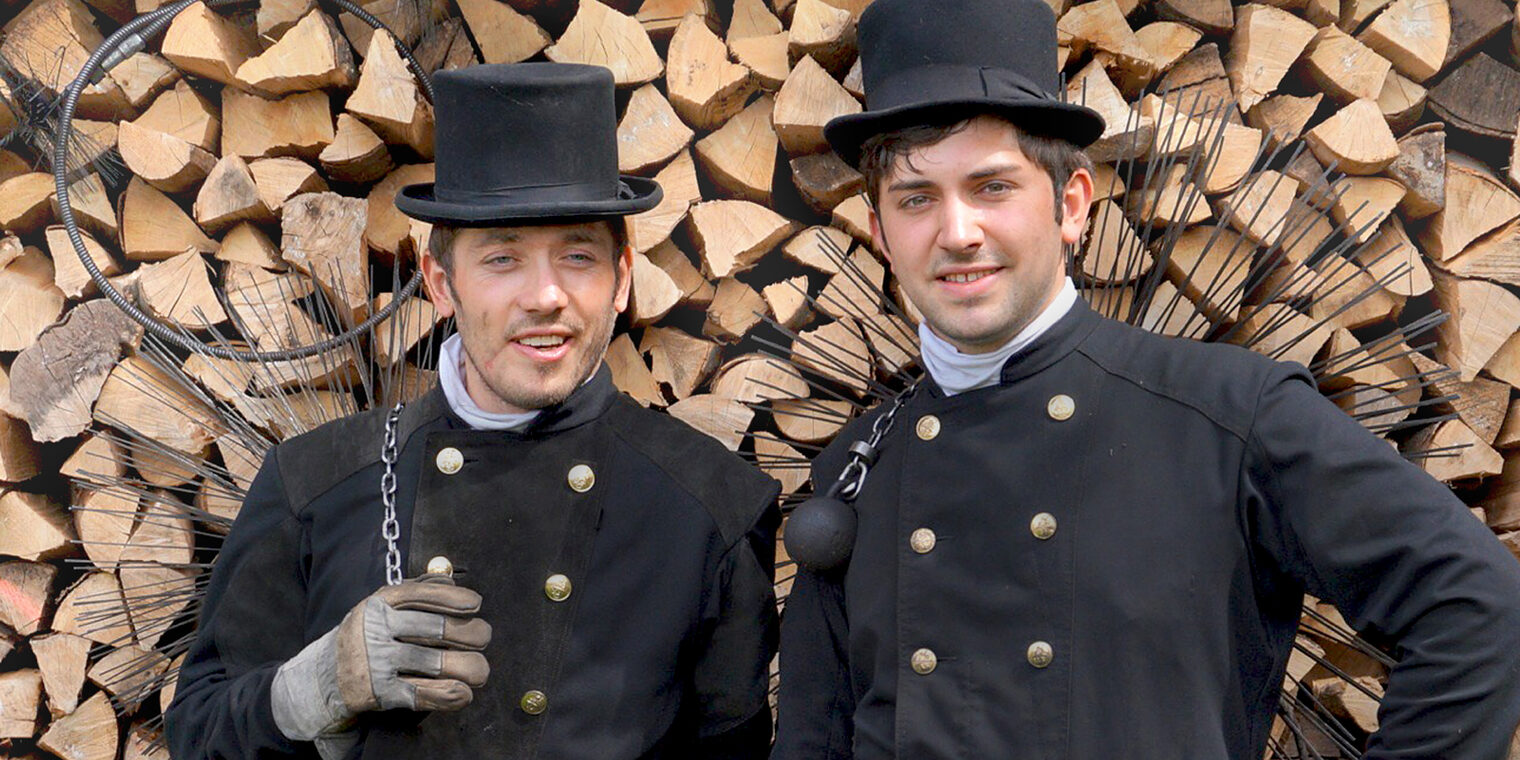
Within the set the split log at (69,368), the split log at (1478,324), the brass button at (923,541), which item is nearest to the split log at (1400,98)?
the split log at (1478,324)

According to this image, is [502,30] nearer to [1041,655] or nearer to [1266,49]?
[1266,49]

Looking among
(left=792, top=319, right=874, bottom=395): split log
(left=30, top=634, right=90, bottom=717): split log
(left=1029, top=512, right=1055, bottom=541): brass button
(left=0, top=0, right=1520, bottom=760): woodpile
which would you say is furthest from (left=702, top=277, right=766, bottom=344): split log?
(left=30, top=634, right=90, bottom=717): split log

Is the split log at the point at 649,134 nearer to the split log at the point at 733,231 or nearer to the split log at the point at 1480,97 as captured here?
the split log at the point at 733,231

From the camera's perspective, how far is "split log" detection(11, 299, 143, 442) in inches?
110

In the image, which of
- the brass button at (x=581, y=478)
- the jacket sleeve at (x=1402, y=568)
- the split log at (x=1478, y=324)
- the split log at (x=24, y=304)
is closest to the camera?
the jacket sleeve at (x=1402, y=568)

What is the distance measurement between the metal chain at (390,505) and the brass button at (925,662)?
0.80m

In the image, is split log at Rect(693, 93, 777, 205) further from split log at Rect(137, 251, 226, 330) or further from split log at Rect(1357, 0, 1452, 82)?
split log at Rect(1357, 0, 1452, 82)

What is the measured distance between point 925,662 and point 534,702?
0.62 m

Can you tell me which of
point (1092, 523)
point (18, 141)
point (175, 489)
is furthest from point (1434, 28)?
point (18, 141)

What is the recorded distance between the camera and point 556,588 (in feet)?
6.95

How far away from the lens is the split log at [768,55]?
268cm

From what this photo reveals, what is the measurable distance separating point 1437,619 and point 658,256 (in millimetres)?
1649

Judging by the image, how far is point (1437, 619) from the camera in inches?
63.2

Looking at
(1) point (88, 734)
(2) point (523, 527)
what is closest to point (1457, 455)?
(2) point (523, 527)
